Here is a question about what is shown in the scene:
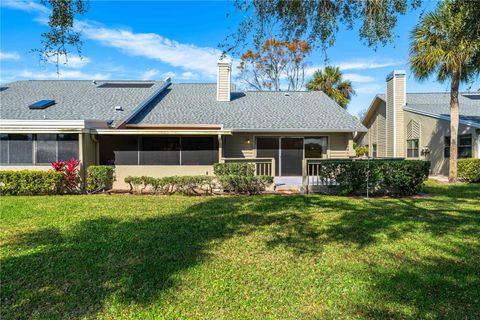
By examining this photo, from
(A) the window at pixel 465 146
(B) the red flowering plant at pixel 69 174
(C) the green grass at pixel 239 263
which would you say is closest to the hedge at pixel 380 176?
(C) the green grass at pixel 239 263

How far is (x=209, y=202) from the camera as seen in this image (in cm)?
865

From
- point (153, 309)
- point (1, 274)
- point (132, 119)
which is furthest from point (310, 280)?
point (132, 119)

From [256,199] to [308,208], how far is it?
1.75 metres

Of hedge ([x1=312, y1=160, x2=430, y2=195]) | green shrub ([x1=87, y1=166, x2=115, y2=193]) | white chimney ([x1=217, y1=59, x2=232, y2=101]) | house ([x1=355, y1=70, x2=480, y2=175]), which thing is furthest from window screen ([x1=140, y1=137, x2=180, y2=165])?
house ([x1=355, y1=70, x2=480, y2=175])

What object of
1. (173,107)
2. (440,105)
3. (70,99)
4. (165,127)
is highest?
(440,105)

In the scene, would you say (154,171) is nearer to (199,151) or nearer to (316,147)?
(199,151)

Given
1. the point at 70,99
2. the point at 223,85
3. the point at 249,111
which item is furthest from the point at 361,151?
the point at 70,99

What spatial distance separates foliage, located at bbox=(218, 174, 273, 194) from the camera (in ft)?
33.2

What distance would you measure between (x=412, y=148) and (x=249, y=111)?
1012 centimetres

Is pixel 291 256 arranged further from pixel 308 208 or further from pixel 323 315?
pixel 308 208

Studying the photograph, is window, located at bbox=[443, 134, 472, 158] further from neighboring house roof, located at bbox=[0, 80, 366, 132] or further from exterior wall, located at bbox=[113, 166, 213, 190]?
exterior wall, located at bbox=[113, 166, 213, 190]

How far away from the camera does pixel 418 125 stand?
58.6 feet

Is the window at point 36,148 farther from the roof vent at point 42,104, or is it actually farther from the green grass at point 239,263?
the green grass at point 239,263

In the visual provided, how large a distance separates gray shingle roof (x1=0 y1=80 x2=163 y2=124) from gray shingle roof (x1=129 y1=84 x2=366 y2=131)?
39.2 inches
